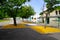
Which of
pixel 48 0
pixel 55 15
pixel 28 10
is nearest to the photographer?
pixel 48 0

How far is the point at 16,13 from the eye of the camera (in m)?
37.5

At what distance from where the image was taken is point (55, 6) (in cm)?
3297

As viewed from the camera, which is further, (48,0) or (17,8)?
(17,8)

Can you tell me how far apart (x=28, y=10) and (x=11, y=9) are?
35964mm

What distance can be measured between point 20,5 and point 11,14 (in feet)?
9.46

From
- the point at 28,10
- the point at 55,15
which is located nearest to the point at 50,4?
the point at 55,15

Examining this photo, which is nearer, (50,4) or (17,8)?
(50,4)

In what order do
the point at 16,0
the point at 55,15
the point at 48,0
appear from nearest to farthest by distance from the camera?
the point at 48,0 < the point at 16,0 < the point at 55,15

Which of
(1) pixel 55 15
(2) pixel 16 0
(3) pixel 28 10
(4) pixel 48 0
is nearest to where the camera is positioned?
(4) pixel 48 0

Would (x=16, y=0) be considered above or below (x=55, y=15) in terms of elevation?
above

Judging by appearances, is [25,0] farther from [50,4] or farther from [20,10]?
[50,4]

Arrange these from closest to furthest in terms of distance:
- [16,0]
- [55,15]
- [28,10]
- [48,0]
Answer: [48,0]
[16,0]
[55,15]
[28,10]

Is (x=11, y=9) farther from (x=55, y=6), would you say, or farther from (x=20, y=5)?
(x=55, y=6)

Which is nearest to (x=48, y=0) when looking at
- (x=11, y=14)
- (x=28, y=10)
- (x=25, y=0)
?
(x=25, y=0)
